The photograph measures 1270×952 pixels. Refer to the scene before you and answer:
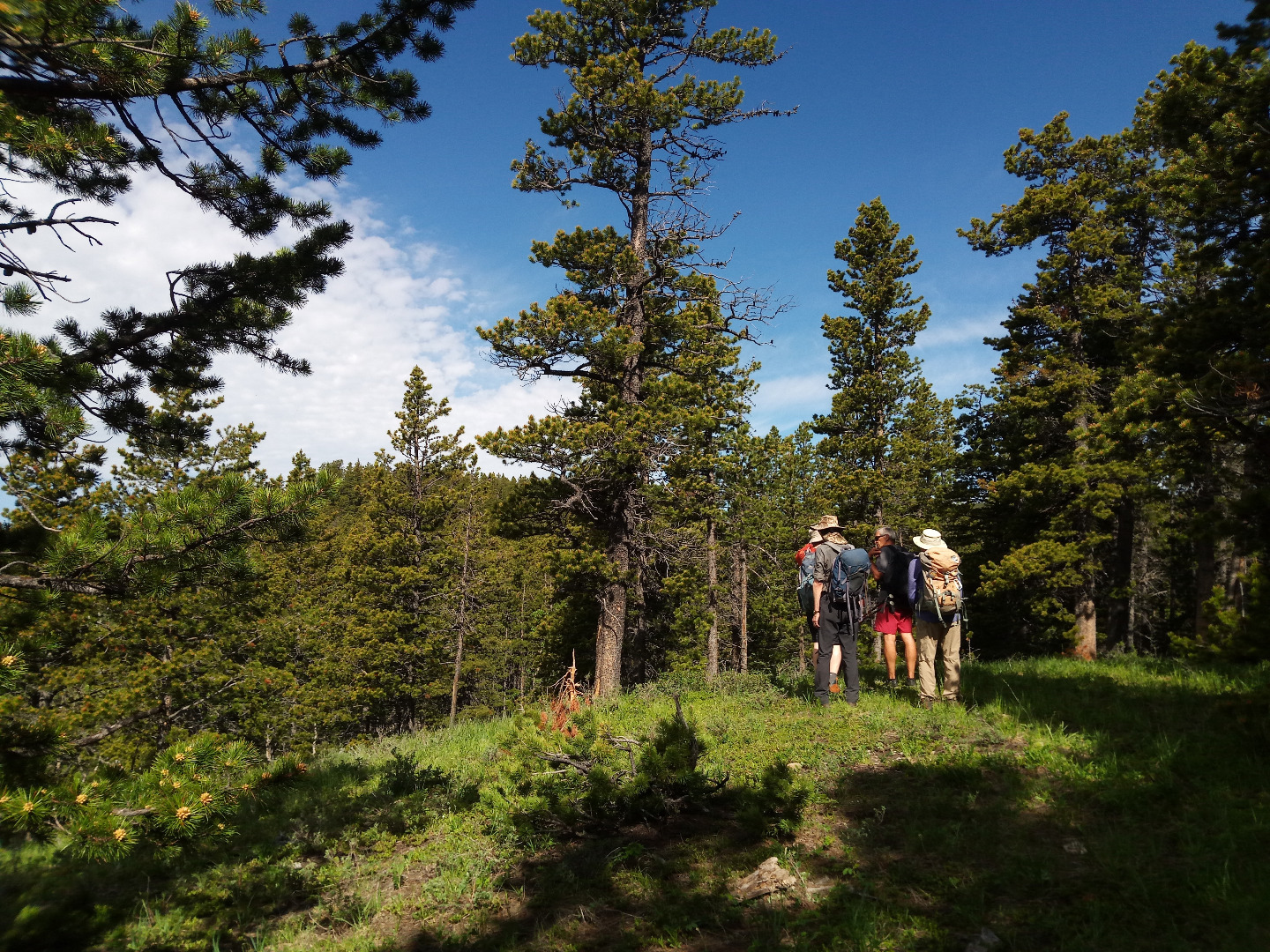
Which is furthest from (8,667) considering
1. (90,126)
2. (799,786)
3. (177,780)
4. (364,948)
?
(799,786)

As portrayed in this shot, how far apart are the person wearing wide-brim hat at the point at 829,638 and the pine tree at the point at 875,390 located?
14433 millimetres

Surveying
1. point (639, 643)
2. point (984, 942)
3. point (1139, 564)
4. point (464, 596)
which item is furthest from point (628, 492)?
point (1139, 564)

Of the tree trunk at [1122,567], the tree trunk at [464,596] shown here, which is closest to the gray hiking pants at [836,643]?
the tree trunk at [1122,567]

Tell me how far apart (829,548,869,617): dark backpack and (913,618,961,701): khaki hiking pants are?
0.75 meters

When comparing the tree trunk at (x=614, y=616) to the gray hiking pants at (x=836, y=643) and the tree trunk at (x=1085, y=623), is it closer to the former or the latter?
the gray hiking pants at (x=836, y=643)

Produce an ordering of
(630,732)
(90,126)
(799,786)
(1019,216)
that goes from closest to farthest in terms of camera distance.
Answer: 1. (90,126)
2. (799,786)
3. (630,732)
4. (1019,216)

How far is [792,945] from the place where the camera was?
324 cm

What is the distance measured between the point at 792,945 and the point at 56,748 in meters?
4.02

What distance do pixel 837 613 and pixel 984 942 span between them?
14.0 ft

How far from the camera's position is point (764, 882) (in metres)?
3.87

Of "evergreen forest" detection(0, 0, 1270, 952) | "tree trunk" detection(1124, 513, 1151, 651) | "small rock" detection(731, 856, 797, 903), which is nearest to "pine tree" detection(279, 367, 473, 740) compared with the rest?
"evergreen forest" detection(0, 0, 1270, 952)

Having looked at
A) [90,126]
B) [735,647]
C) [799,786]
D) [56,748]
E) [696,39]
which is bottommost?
[735,647]

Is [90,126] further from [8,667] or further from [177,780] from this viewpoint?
[177,780]

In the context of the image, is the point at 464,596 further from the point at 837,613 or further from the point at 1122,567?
the point at 837,613
